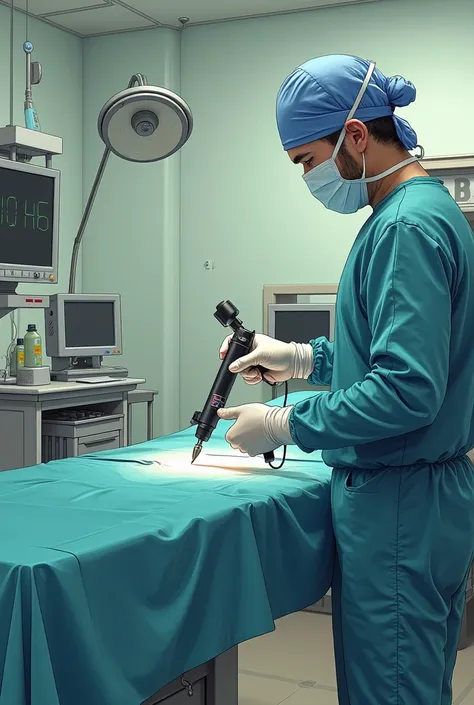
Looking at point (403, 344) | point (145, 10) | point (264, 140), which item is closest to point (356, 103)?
point (403, 344)

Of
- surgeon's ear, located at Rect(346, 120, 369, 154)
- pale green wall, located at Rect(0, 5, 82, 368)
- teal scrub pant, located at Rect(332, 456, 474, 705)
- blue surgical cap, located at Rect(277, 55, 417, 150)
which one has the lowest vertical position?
teal scrub pant, located at Rect(332, 456, 474, 705)

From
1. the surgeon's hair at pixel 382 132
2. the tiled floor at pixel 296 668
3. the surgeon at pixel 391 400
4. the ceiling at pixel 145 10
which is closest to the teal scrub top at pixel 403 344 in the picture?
the surgeon at pixel 391 400

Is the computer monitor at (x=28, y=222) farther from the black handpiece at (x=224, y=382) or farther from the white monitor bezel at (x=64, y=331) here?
the black handpiece at (x=224, y=382)

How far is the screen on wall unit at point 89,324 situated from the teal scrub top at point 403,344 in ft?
8.88

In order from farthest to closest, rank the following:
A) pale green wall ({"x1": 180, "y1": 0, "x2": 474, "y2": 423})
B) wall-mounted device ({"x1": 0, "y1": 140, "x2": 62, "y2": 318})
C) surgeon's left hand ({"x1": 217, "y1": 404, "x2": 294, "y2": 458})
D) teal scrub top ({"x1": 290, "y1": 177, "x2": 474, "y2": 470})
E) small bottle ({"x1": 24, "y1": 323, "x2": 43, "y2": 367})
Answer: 1. pale green wall ({"x1": 180, "y1": 0, "x2": 474, "y2": 423})
2. small bottle ({"x1": 24, "y1": 323, "x2": 43, "y2": 367})
3. wall-mounted device ({"x1": 0, "y1": 140, "x2": 62, "y2": 318})
4. surgeon's left hand ({"x1": 217, "y1": 404, "x2": 294, "y2": 458})
5. teal scrub top ({"x1": 290, "y1": 177, "x2": 474, "y2": 470})

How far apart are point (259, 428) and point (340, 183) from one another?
520mm

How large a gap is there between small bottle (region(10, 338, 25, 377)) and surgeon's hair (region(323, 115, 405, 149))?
2635 millimetres

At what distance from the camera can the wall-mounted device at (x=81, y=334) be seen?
164 inches

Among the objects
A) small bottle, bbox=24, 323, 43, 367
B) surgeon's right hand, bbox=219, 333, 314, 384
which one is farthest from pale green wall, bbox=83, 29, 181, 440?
surgeon's right hand, bbox=219, 333, 314, 384

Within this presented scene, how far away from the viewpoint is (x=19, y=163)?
381 cm

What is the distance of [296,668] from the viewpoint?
9.93 feet

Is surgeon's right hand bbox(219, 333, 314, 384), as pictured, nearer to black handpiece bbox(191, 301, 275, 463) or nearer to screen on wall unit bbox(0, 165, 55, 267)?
black handpiece bbox(191, 301, 275, 463)

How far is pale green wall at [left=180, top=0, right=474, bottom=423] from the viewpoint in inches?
182

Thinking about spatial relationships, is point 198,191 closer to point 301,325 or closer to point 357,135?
point 301,325
